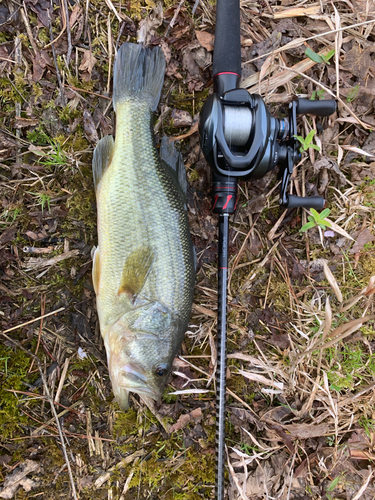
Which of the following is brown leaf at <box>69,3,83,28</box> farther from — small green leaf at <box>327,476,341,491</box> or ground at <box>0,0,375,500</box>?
small green leaf at <box>327,476,341,491</box>

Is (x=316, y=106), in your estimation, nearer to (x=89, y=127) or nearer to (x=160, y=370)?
(x=89, y=127)

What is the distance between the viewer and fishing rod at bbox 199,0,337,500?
2342mm

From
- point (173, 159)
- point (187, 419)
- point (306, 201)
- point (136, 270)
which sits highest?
point (173, 159)

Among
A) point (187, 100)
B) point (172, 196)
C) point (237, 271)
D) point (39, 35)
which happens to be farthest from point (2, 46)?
point (237, 271)

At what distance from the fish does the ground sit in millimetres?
312

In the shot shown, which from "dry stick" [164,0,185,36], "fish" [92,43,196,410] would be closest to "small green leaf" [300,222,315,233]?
"fish" [92,43,196,410]

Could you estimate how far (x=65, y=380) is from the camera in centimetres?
290

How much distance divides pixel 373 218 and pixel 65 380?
328cm

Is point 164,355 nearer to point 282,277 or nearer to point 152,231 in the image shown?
point 152,231

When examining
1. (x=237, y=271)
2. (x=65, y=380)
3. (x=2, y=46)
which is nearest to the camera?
(x=2, y=46)

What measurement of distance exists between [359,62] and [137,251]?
109 inches

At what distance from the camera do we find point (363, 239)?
10.2ft

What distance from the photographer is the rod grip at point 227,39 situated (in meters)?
2.58

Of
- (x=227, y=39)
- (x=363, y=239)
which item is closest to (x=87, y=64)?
(x=227, y=39)
